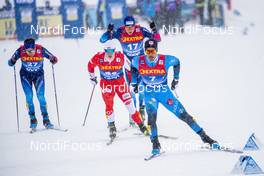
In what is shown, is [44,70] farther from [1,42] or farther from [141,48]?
[141,48]

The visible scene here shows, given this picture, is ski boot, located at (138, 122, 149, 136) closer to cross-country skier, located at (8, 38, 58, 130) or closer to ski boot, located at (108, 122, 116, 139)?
ski boot, located at (108, 122, 116, 139)

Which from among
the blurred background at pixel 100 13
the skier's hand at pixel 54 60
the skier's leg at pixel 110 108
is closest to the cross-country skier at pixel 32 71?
the skier's hand at pixel 54 60

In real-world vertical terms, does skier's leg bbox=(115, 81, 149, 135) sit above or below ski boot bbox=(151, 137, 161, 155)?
above

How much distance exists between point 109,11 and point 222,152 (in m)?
4.04

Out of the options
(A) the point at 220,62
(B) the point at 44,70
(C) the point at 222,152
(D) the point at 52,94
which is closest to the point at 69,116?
(D) the point at 52,94

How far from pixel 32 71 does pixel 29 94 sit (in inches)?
14.9

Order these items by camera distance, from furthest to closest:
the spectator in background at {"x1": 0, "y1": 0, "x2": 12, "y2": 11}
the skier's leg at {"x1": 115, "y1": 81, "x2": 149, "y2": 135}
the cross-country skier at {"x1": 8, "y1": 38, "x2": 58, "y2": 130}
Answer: the cross-country skier at {"x1": 8, "y1": 38, "x2": 58, "y2": 130} → the skier's leg at {"x1": 115, "y1": 81, "x2": 149, "y2": 135} → the spectator in background at {"x1": 0, "y1": 0, "x2": 12, "y2": 11}

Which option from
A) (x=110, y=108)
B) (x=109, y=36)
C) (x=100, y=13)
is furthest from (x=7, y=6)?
(x=110, y=108)

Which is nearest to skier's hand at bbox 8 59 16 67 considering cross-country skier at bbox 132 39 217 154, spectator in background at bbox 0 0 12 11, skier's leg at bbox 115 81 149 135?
spectator in background at bbox 0 0 12 11

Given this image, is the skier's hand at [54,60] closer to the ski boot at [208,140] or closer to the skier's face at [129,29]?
the skier's face at [129,29]

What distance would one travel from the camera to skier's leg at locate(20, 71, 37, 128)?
6304mm

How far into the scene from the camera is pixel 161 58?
17.9ft

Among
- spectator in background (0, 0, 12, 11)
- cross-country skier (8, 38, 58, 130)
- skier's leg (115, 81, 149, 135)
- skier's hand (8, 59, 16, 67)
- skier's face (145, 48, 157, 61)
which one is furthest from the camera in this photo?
cross-country skier (8, 38, 58, 130)

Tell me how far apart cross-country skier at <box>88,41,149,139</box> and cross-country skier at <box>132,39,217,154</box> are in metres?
0.66
